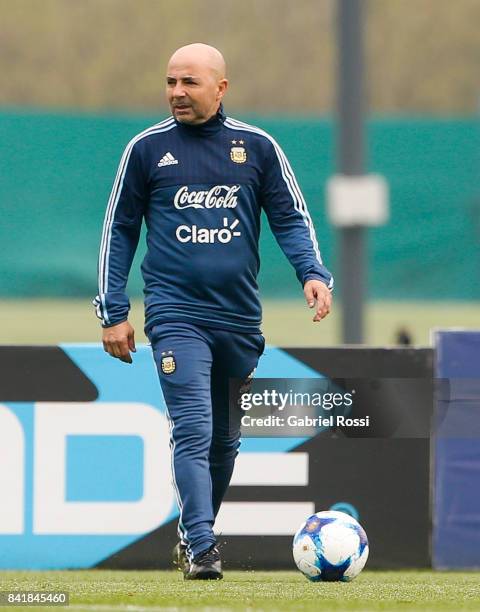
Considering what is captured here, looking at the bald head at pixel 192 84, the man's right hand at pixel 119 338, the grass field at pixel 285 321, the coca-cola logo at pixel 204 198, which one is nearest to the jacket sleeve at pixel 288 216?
the coca-cola logo at pixel 204 198

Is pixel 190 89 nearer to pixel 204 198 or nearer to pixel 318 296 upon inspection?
pixel 204 198

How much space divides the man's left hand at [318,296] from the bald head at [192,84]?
2.42 feet

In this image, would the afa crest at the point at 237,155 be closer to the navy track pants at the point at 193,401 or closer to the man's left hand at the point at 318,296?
the man's left hand at the point at 318,296

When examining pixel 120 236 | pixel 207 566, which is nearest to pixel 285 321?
pixel 120 236

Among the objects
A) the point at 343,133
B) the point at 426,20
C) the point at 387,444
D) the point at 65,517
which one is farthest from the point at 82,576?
the point at 426,20

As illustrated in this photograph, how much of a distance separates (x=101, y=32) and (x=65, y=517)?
65.4 feet

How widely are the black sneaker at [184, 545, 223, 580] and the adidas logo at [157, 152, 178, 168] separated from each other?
1.41 meters

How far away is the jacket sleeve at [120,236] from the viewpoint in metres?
5.93

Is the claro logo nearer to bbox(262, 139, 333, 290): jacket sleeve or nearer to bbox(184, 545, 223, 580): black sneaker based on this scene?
bbox(262, 139, 333, 290): jacket sleeve

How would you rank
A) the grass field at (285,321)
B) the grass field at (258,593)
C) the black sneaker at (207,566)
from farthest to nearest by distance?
1. the grass field at (285,321)
2. the black sneaker at (207,566)
3. the grass field at (258,593)

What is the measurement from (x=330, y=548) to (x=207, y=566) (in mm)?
455

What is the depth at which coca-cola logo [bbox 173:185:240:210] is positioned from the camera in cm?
588

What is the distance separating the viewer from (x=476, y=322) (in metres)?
17.2

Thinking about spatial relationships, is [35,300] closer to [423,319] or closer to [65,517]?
[423,319]
